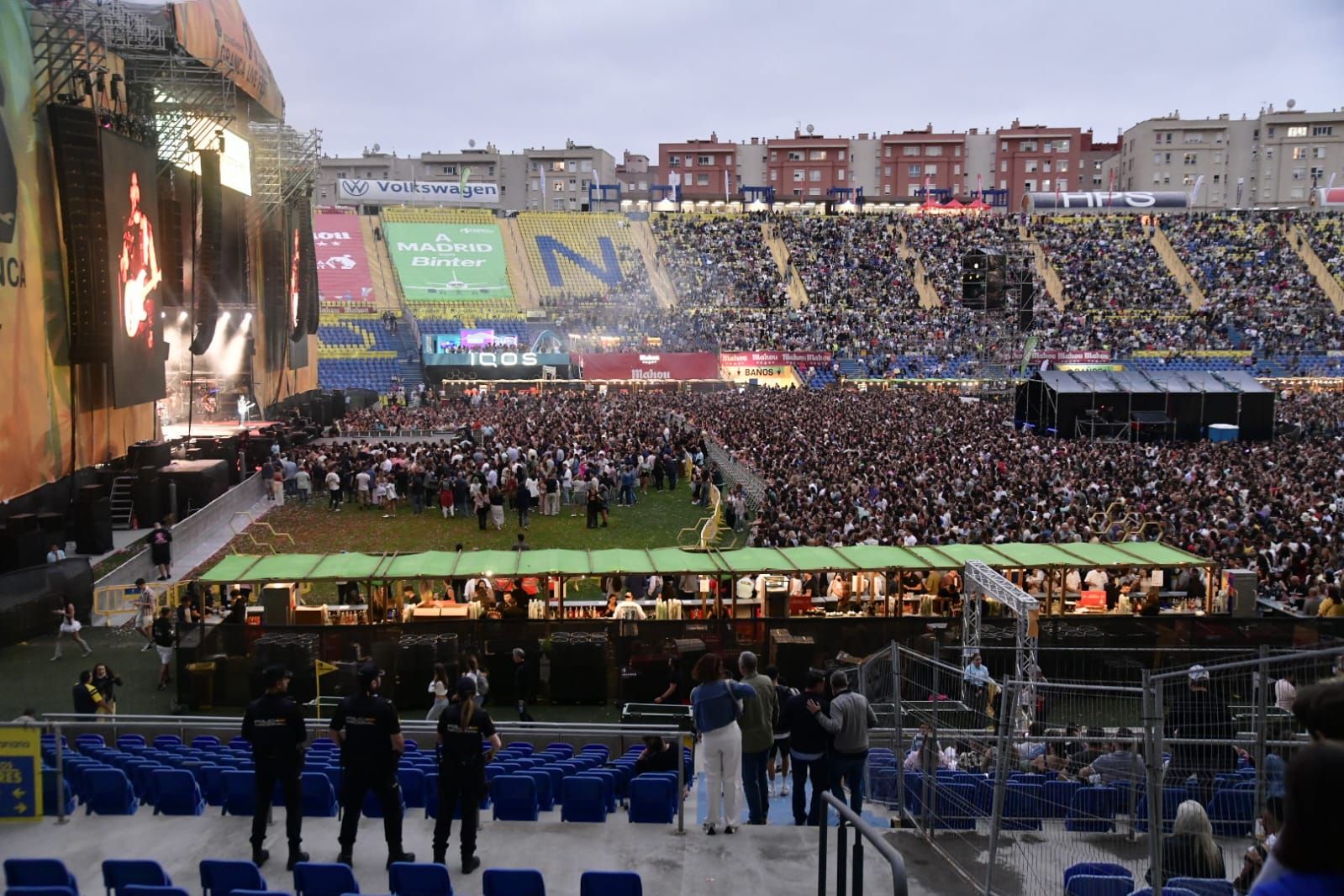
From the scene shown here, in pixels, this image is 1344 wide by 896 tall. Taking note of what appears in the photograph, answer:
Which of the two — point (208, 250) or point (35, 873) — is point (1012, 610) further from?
point (208, 250)

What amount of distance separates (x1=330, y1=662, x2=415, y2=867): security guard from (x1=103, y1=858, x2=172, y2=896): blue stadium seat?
1.06 meters

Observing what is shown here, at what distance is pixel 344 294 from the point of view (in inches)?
2467

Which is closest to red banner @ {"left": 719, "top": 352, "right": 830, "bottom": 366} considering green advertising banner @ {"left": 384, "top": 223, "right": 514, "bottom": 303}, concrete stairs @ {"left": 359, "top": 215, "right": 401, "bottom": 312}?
green advertising banner @ {"left": 384, "top": 223, "right": 514, "bottom": 303}

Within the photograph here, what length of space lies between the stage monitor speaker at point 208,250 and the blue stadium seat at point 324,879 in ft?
82.1

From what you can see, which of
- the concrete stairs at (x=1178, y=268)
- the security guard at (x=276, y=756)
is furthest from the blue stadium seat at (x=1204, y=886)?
the concrete stairs at (x=1178, y=268)

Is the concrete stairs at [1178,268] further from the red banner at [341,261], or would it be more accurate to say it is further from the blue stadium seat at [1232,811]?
the blue stadium seat at [1232,811]

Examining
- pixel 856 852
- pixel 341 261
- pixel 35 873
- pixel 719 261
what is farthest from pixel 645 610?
pixel 719 261

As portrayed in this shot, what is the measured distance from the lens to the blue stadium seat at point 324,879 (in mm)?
5316

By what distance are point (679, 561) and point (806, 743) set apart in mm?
7313

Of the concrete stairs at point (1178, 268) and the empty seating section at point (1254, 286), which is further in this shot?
the concrete stairs at point (1178, 268)

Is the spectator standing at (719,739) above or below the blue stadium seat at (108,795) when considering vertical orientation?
above

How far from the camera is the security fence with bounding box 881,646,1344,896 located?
4.72m

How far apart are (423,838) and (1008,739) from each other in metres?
3.67

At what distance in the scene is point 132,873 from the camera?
5.32 metres
